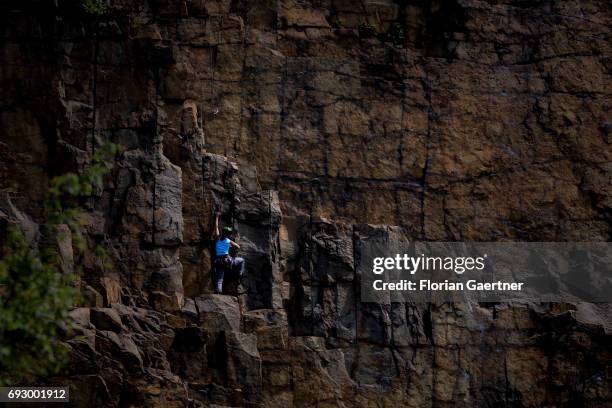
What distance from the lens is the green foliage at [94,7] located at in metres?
A: 29.5

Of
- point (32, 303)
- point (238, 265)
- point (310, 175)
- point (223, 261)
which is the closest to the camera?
point (32, 303)

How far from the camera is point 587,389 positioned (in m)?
30.1

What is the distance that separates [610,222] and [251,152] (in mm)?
9725

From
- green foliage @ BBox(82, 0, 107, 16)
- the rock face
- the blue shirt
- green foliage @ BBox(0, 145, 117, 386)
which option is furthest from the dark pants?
green foliage @ BBox(0, 145, 117, 386)

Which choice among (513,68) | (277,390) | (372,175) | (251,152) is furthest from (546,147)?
(277,390)

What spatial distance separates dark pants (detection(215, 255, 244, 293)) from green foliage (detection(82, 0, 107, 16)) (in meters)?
6.67

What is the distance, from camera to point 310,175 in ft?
103

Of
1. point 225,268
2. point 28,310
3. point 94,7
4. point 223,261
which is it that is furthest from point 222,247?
point 28,310

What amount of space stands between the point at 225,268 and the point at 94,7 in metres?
7.07

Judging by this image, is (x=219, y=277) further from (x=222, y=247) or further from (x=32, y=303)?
(x=32, y=303)

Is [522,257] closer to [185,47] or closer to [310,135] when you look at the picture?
[310,135]

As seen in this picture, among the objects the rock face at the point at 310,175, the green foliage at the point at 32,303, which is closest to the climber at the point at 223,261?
the rock face at the point at 310,175

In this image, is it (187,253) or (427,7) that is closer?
(187,253)

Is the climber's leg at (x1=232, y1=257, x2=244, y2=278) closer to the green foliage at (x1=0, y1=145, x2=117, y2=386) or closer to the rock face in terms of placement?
the rock face
